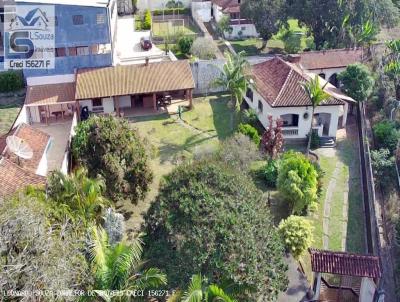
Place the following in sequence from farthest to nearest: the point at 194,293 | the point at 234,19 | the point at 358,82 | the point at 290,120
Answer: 1. the point at 234,19
2. the point at 358,82
3. the point at 290,120
4. the point at 194,293

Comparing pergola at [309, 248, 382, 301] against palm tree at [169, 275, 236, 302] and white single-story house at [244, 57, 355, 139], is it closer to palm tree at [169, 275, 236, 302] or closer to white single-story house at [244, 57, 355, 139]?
palm tree at [169, 275, 236, 302]

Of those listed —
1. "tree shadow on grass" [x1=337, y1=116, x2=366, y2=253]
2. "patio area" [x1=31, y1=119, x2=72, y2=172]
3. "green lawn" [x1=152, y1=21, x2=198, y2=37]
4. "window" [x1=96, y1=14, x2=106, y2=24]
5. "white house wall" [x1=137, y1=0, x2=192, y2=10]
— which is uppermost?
"white house wall" [x1=137, y1=0, x2=192, y2=10]

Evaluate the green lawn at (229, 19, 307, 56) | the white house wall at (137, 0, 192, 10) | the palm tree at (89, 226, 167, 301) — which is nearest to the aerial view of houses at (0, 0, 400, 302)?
the palm tree at (89, 226, 167, 301)

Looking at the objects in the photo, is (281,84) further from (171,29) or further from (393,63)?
(171,29)

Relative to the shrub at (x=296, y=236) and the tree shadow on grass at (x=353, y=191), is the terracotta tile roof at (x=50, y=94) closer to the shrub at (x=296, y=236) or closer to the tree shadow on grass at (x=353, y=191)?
the tree shadow on grass at (x=353, y=191)

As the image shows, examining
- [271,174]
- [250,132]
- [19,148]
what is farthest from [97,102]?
[271,174]

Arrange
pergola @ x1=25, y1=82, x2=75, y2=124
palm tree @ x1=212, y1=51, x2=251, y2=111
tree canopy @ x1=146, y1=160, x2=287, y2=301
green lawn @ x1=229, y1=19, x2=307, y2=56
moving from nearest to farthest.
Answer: tree canopy @ x1=146, y1=160, x2=287, y2=301 < palm tree @ x1=212, y1=51, x2=251, y2=111 < pergola @ x1=25, y1=82, x2=75, y2=124 < green lawn @ x1=229, y1=19, x2=307, y2=56

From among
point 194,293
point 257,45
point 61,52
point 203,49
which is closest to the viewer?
point 194,293
